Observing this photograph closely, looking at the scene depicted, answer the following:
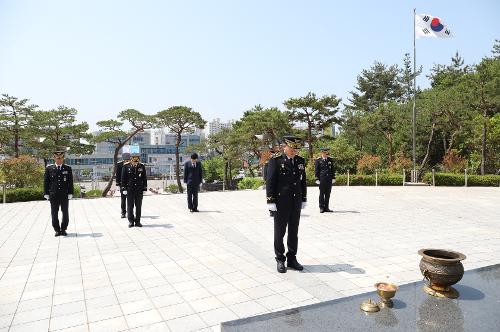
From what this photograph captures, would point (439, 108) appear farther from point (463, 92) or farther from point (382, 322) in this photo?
point (382, 322)

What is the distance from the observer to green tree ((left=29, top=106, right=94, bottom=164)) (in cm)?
3089

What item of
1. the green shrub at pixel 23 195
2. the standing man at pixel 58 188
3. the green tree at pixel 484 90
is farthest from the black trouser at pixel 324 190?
the green tree at pixel 484 90

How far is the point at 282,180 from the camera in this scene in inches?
207

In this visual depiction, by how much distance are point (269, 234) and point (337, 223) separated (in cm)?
213

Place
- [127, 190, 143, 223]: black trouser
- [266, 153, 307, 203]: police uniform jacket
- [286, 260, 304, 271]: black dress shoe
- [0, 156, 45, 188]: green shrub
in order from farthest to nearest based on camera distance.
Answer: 1. [0, 156, 45, 188]: green shrub
2. [127, 190, 143, 223]: black trouser
3. [286, 260, 304, 271]: black dress shoe
4. [266, 153, 307, 203]: police uniform jacket

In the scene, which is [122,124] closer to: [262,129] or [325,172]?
[262,129]

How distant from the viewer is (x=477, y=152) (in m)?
25.2

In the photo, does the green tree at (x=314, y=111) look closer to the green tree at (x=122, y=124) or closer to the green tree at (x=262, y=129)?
the green tree at (x=262, y=129)

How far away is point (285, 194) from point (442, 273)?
224 cm

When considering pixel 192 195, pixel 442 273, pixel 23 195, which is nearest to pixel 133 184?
pixel 192 195

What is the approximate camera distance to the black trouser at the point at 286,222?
5.26 meters

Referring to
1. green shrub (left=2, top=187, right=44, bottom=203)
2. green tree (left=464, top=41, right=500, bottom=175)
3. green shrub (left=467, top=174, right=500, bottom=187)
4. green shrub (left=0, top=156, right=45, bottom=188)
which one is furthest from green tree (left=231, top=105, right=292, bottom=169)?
green shrub (left=2, top=187, right=44, bottom=203)

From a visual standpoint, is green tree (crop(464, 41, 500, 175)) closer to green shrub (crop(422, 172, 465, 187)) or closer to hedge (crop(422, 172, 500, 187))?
hedge (crop(422, 172, 500, 187))

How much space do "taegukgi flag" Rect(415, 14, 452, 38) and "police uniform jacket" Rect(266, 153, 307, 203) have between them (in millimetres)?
17647
